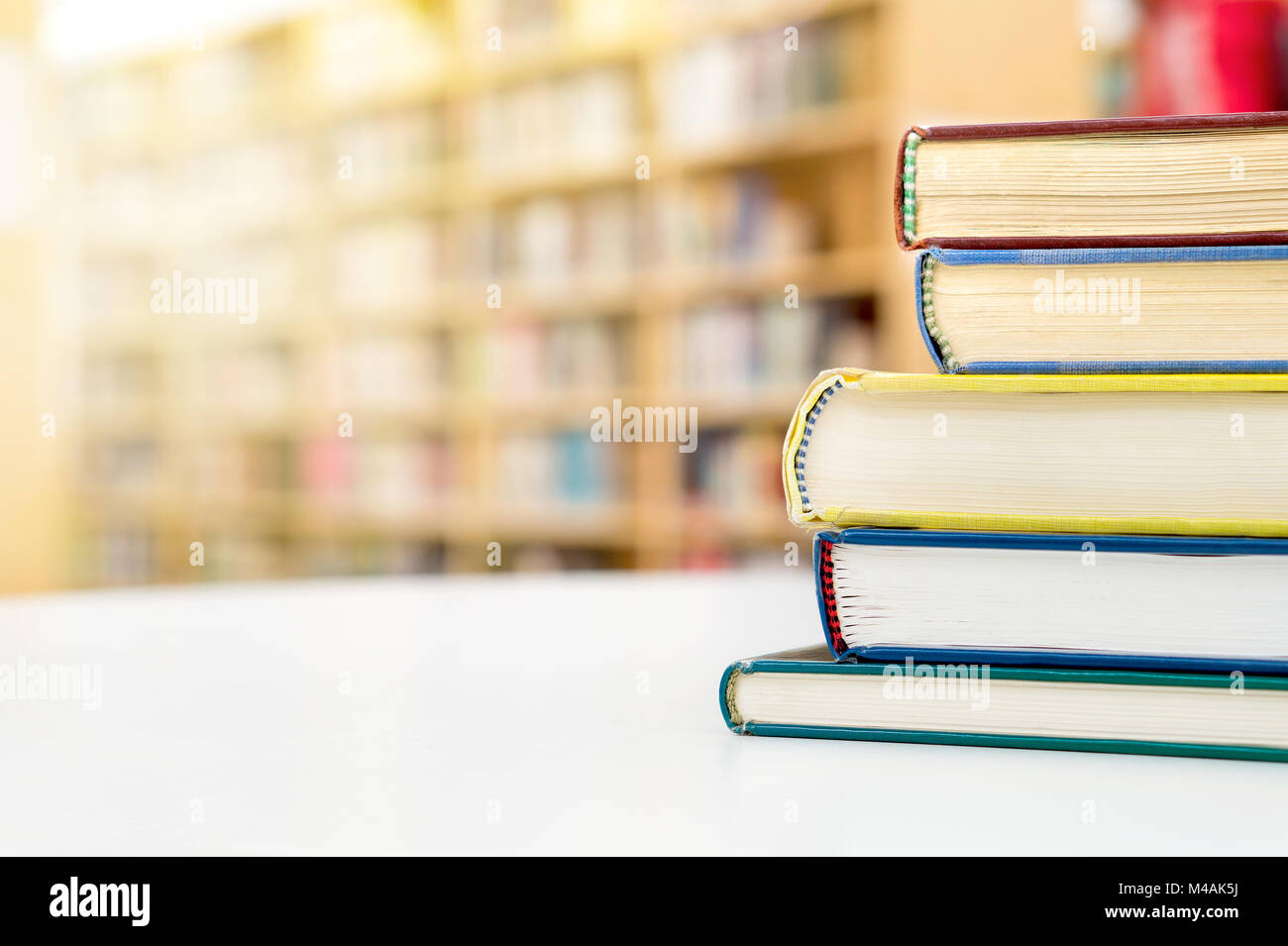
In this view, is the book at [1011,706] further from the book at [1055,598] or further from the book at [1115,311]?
the book at [1115,311]

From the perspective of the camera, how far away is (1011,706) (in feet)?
1.60

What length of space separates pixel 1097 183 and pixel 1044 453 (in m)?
0.11

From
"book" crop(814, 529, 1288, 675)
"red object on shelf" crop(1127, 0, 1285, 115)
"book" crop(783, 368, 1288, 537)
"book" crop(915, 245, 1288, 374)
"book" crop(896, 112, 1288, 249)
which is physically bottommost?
"book" crop(814, 529, 1288, 675)

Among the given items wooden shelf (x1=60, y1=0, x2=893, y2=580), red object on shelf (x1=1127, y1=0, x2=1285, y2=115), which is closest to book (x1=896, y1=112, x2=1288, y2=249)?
red object on shelf (x1=1127, y1=0, x2=1285, y2=115)

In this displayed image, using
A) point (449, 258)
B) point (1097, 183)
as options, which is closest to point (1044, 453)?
point (1097, 183)

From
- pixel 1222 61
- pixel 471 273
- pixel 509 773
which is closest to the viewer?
pixel 509 773

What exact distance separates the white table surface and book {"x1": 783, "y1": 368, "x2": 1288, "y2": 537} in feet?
0.31

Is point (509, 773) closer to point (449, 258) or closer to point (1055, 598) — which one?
point (1055, 598)

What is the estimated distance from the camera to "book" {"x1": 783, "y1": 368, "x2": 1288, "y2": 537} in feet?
1.57

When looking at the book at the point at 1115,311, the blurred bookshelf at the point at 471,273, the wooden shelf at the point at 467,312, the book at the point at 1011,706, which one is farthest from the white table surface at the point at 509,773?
the wooden shelf at the point at 467,312

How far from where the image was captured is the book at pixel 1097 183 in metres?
0.48

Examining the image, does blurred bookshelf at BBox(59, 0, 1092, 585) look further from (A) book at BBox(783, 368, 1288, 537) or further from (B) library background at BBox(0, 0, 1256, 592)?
(A) book at BBox(783, 368, 1288, 537)

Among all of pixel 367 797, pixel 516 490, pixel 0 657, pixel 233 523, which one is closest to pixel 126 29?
pixel 233 523
